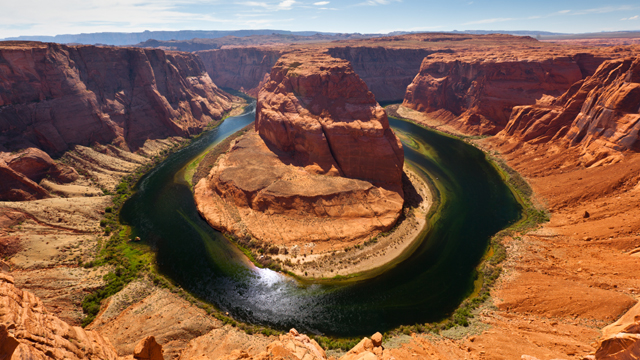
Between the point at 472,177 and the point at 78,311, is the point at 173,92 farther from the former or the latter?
the point at 472,177

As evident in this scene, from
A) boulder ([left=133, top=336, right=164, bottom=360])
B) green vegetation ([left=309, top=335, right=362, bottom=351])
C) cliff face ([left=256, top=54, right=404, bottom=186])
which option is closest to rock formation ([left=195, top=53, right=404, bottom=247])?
cliff face ([left=256, top=54, right=404, bottom=186])

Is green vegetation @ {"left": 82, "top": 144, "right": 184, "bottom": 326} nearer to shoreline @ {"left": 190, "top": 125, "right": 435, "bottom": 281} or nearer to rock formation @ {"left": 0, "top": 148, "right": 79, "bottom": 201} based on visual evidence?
rock formation @ {"left": 0, "top": 148, "right": 79, "bottom": 201}

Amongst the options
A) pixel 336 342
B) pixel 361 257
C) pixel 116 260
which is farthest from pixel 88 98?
pixel 336 342

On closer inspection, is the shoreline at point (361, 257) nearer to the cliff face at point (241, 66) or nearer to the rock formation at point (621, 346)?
the rock formation at point (621, 346)

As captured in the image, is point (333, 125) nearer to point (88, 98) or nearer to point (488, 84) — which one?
point (88, 98)

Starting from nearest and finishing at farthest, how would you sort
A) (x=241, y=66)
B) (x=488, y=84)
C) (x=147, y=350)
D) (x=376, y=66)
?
(x=147, y=350), (x=488, y=84), (x=376, y=66), (x=241, y=66)

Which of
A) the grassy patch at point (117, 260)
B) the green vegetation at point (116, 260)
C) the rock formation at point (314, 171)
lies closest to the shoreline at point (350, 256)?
the rock formation at point (314, 171)
